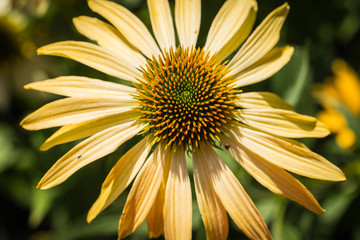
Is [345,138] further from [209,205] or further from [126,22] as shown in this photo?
[126,22]

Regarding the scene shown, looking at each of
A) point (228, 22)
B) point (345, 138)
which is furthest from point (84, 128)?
point (345, 138)

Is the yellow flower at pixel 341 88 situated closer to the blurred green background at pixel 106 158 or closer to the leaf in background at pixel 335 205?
the blurred green background at pixel 106 158

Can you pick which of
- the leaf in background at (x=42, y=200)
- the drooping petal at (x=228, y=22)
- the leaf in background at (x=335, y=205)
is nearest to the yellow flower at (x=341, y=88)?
the leaf in background at (x=335, y=205)

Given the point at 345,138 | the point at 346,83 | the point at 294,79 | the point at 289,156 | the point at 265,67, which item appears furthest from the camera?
the point at 346,83

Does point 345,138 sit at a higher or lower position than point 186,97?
lower

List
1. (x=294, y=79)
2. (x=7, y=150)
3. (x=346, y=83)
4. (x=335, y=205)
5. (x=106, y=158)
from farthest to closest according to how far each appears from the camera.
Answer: (x=346, y=83) < (x=7, y=150) < (x=335, y=205) < (x=106, y=158) < (x=294, y=79)

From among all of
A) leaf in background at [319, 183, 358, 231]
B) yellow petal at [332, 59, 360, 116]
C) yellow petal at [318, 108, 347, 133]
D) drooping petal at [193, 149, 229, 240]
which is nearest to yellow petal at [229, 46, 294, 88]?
drooping petal at [193, 149, 229, 240]

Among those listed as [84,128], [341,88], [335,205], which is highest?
[84,128]
